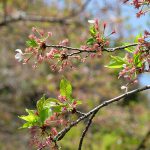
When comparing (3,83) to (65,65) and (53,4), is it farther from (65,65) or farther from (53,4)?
(65,65)

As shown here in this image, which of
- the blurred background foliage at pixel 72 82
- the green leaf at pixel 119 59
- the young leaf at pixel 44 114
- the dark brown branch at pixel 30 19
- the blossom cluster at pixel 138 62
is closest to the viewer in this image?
the blossom cluster at pixel 138 62

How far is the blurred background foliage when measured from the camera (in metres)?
8.20

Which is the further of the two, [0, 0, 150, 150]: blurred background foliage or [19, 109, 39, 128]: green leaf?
[0, 0, 150, 150]: blurred background foliage

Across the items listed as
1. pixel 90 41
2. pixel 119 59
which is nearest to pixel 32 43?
pixel 90 41

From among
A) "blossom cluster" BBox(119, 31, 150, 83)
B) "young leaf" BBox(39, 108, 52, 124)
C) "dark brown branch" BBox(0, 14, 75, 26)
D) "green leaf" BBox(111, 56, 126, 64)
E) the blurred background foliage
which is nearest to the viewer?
"blossom cluster" BBox(119, 31, 150, 83)

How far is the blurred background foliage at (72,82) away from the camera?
820cm

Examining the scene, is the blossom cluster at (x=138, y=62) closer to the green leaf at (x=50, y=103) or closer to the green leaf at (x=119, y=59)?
the green leaf at (x=119, y=59)

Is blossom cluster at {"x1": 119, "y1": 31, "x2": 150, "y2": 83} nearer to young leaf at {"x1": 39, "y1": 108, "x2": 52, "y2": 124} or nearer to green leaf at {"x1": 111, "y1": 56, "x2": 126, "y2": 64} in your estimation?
green leaf at {"x1": 111, "y1": 56, "x2": 126, "y2": 64}

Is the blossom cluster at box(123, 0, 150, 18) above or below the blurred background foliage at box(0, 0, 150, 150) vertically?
above

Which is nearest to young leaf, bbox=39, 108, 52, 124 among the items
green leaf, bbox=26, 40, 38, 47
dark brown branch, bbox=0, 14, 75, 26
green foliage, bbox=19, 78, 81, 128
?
green foliage, bbox=19, 78, 81, 128

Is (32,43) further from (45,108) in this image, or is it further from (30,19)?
(30,19)

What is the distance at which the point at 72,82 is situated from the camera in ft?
32.9

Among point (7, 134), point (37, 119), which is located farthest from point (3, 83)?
point (37, 119)

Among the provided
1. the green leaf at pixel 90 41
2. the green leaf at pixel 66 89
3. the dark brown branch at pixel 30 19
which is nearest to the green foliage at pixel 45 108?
the green leaf at pixel 66 89
